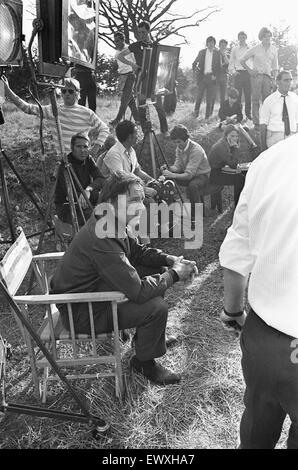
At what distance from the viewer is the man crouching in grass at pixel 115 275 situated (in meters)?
2.37

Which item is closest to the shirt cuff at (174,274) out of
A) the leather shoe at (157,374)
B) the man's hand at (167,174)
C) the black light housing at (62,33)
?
the leather shoe at (157,374)

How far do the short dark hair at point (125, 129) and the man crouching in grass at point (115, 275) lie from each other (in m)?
2.13

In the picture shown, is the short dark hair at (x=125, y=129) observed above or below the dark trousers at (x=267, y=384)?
above

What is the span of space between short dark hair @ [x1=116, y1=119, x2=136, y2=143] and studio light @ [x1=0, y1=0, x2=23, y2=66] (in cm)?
186

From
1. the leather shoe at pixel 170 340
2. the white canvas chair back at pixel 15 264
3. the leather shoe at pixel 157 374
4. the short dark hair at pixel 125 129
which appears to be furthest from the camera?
the short dark hair at pixel 125 129

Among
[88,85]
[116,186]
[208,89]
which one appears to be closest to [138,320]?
[116,186]

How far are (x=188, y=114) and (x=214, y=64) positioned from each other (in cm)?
142

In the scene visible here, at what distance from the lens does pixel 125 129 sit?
15.1 ft

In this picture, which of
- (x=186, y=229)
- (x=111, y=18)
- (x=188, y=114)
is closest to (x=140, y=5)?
(x=111, y=18)

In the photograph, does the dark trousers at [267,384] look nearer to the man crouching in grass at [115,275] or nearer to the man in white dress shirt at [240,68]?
the man crouching in grass at [115,275]

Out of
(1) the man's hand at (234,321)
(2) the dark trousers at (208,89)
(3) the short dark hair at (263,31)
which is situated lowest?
(1) the man's hand at (234,321)

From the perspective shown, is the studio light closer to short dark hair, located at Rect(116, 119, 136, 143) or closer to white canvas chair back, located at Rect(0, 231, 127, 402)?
white canvas chair back, located at Rect(0, 231, 127, 402)

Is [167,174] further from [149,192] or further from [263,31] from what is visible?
[263,31]

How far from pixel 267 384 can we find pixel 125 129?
365 centimetres
